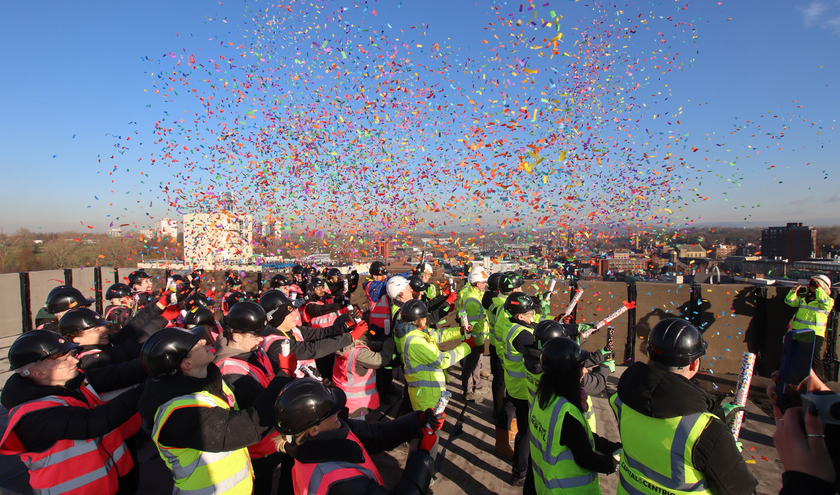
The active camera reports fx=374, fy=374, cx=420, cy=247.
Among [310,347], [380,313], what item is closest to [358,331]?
[310,347]

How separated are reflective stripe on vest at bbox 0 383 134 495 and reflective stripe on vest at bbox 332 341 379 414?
1.97 meters

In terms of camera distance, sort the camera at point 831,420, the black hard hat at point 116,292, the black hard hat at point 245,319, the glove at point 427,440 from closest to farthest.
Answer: the camera at point 831,420 → the glove at point 427,440 → the black hard hat at point 245,319 → the black hard hat at point 116,292

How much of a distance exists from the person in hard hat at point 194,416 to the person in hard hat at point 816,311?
780 centimetres

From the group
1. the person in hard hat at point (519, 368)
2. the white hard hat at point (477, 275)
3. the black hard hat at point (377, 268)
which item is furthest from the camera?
the black hard hat at point (377, 268)

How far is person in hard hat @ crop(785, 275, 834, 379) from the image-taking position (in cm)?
578

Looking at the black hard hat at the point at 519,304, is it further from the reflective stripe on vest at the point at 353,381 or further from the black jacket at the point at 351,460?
the black jacket at the point at 351,460

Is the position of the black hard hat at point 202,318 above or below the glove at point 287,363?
above

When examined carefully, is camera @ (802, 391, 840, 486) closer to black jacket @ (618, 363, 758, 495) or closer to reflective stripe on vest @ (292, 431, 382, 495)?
black jacket @ (618, 363, 758, 495)

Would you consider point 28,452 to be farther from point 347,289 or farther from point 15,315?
point 15,315

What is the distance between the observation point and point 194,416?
204 cm

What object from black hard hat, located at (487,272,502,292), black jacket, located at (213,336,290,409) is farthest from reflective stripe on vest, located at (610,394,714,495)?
black hard hat, located at (487,272,502,292)

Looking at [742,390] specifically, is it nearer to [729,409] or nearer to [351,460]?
[729,409]

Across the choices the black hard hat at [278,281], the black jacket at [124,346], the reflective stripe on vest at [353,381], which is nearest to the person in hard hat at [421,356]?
the reflective stripe on vest at [353,381]

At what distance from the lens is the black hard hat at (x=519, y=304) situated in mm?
3930
